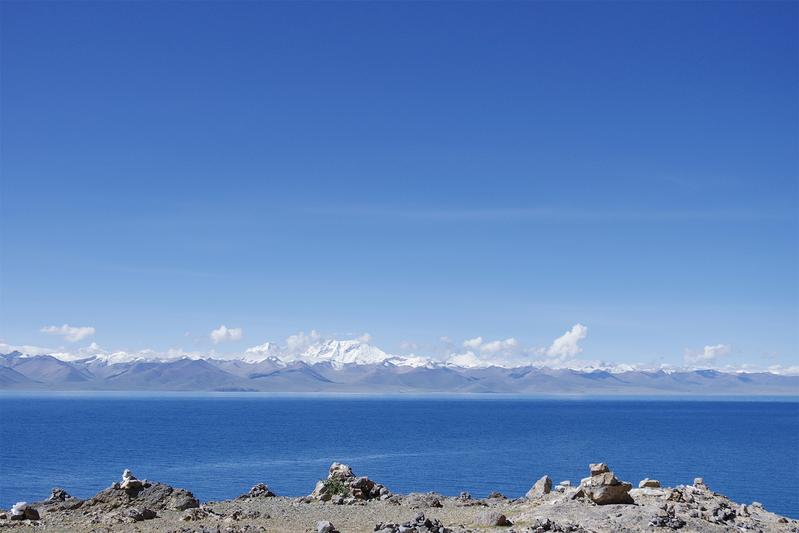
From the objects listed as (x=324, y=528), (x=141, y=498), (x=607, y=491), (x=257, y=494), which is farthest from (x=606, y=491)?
(x=141, y=498)

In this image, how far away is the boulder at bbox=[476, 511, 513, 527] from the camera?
38719mm

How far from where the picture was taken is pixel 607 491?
132 feet

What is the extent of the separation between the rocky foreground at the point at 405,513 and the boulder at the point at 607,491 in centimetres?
5

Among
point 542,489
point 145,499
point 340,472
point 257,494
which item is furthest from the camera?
point 257,494

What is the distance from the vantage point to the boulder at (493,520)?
38.7 meters

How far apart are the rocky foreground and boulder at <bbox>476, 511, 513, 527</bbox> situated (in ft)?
0.17

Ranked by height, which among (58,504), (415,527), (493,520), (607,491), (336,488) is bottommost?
(58,504)

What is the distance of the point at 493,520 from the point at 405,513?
256 inches

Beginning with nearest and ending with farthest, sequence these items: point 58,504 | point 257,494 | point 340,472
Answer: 1. point 58,504
2. point 340,472
3. point 257,494

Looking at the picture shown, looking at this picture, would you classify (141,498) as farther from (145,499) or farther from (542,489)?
(542,489)

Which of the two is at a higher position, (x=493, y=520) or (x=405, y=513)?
(x=493, y=520)

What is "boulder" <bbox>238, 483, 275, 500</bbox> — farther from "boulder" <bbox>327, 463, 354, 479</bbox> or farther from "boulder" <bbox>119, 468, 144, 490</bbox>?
"boulder" <bbox>119, 468, 144, 490</bbox>

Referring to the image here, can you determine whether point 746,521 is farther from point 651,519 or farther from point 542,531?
point 542,531

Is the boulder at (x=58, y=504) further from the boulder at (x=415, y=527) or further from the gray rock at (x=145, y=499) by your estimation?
the boulder at (x=415, y=527)
